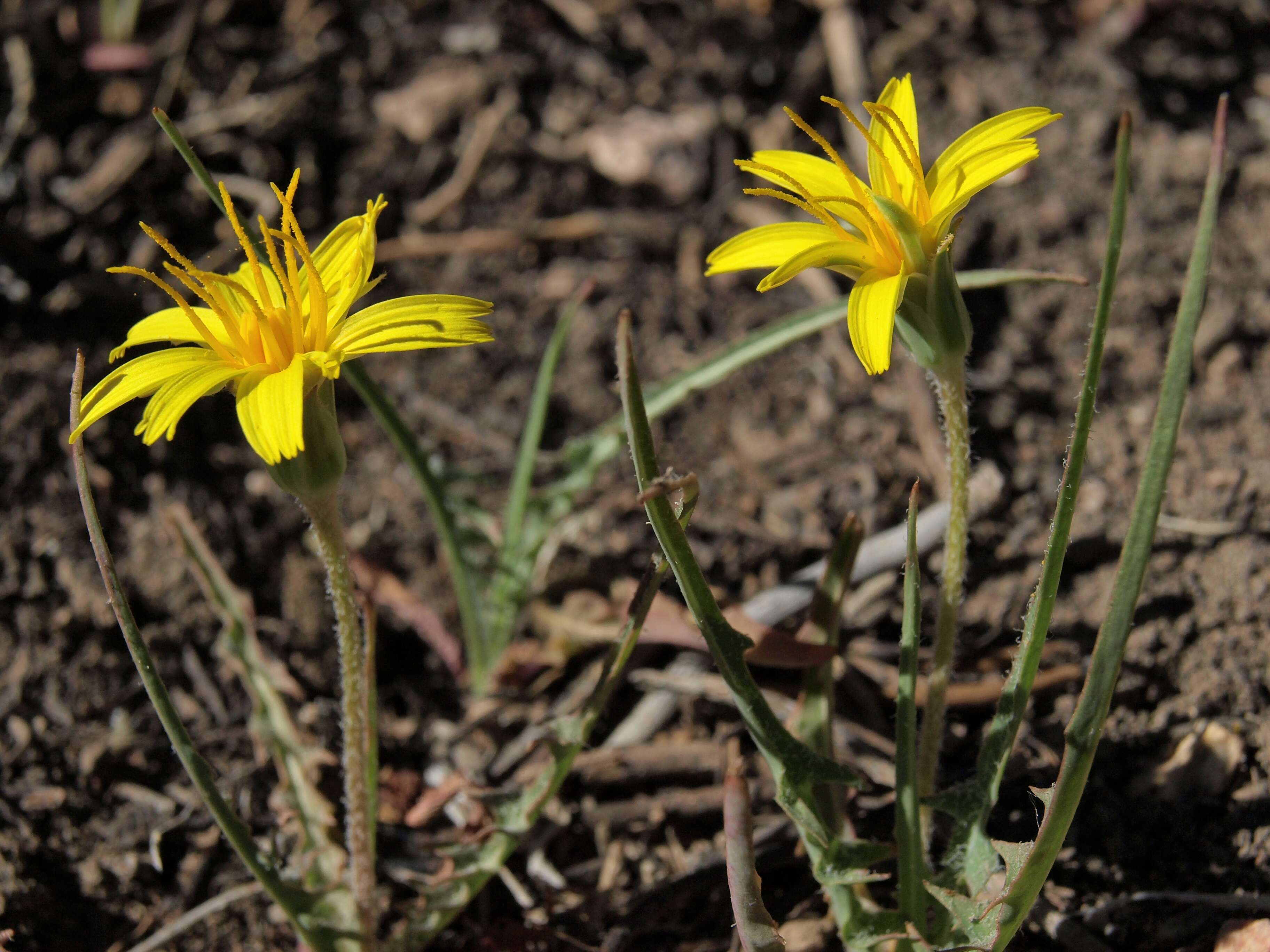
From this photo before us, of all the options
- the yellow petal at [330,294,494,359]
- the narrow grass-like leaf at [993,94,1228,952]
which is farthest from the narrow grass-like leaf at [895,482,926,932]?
the yellow petal at [330,294,494,359]

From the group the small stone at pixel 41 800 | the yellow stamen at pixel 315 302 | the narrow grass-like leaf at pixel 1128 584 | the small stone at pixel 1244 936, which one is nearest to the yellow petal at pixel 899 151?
the narrow grass-like leaf at pixel 1128 584

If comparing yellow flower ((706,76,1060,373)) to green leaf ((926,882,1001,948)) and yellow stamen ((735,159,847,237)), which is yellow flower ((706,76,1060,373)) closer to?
yellow stamen ((735,159,847,237))

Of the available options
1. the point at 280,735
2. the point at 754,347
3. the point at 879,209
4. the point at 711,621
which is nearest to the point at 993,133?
the point at 879,209

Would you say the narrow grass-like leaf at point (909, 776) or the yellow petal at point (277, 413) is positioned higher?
the yellow petal at point (277, 413)

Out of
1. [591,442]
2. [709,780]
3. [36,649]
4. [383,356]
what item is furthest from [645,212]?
[36,649]

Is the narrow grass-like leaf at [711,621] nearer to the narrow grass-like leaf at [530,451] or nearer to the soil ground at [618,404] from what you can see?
the soil ground at [618,404]

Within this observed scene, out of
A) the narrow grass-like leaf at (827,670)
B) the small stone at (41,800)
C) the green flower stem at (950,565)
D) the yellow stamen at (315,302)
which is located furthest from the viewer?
the small stone at (41,800)
